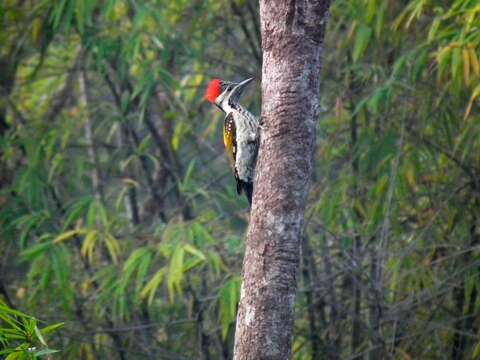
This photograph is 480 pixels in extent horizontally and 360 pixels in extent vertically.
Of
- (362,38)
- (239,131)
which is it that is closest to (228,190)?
(239,131)

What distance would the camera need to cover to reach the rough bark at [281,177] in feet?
10.9

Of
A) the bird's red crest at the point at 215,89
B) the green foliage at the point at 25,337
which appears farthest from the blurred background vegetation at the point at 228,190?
the green foliage at the point at 25,337

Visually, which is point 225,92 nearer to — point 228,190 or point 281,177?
point 228,190

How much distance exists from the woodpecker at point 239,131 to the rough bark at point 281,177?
1.23 metres

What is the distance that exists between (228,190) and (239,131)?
1.30 meters

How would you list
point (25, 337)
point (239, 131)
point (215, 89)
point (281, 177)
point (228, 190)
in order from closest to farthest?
point (25, 337), point (281, 177), point (239, 131), point (215, 89), point (228, 190)

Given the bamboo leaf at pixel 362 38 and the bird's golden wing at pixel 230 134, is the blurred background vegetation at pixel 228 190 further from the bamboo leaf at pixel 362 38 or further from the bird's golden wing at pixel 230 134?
the bird's golden wing at pixel 230 134

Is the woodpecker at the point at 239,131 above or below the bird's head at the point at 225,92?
below

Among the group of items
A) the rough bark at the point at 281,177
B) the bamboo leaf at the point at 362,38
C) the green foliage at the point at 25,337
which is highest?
the bamboo leaf at the point at 362,38

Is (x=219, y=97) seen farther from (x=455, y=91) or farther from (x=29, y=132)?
(x=29, y=132)

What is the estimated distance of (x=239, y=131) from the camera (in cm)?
497

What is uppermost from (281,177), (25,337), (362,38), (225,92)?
(362,38)

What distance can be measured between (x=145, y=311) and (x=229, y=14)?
232 centimetres

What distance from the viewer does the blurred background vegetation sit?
16.4ft
